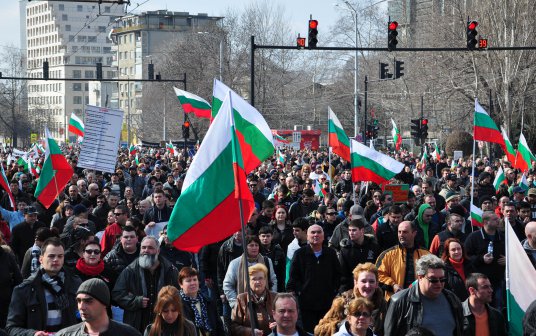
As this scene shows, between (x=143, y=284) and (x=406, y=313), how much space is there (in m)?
2.47

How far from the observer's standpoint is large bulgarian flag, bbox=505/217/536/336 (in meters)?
8.17

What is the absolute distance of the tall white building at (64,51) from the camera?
16775 cm

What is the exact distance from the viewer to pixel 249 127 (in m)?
8.77

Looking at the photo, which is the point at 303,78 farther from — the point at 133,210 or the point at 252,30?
the point at 133,210

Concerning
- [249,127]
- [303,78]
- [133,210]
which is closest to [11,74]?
[303,78]

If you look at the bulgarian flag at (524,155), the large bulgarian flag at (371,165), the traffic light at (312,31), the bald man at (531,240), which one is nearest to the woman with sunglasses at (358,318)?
the bald man at (531,240)

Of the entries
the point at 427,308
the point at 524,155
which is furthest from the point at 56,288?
the point at 524,155

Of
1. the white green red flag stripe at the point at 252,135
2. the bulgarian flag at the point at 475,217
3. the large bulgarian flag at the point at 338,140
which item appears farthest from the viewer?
the large bulgarian flag at the point at 338,140

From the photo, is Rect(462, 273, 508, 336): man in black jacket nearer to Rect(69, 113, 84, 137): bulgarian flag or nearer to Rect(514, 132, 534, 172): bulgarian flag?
Rect(514, 132, 534, 172): bulgarian flag

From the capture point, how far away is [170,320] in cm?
740

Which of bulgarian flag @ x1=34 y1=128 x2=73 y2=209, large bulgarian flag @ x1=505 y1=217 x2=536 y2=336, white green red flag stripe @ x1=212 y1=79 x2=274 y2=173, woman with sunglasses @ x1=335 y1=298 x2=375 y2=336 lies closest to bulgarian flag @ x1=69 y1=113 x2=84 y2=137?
bulgarian flag @ x1=34 y1=128 x2=73 y2=209

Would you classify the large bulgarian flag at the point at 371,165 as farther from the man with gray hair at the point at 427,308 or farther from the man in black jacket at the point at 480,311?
the man with gray hair at the point at 427,308

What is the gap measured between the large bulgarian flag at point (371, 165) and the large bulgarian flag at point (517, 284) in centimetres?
775

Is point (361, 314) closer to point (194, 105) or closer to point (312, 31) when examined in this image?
point (312, 31)
